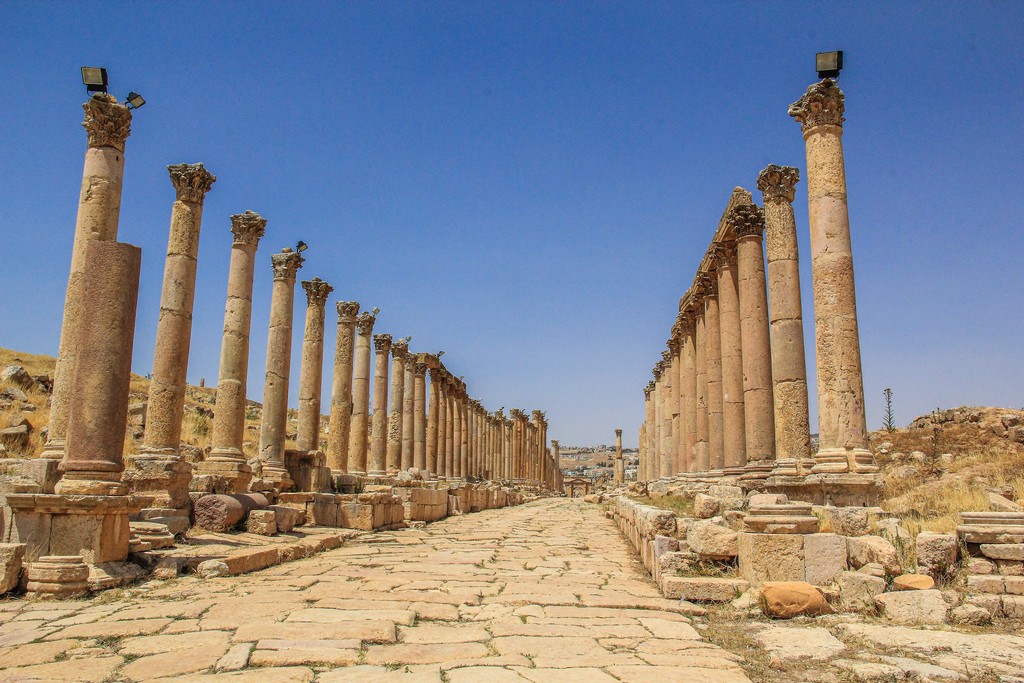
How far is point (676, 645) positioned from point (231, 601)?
4249mm

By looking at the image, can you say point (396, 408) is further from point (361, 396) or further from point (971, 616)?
point (971, 616)

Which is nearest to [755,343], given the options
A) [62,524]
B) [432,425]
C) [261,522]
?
[261,522]

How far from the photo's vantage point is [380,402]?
29.2m

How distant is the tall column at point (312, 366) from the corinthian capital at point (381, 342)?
21.5 feet

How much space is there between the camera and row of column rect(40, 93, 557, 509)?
29.5 feet

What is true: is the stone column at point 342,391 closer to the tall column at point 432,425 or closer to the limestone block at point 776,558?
the tall column at point 432,425

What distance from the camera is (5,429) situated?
18.8 meters

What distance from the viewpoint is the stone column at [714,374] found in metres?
→ 21.1

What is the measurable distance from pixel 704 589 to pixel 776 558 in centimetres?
78

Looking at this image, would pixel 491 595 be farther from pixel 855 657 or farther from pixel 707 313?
pixel 707 313

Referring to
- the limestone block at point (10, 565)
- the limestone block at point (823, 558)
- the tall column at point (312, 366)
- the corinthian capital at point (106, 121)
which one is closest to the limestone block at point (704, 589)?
the limestone block at point (823, 558)

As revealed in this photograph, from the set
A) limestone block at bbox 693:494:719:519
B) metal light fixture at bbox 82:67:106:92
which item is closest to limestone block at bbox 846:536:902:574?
limestone block at bbox 693:494:719:519

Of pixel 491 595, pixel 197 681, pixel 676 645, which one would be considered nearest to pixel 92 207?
pixel 491 595

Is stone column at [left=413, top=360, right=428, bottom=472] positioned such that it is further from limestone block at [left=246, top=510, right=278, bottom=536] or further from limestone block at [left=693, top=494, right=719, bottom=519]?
limestone block at [left=693, top=494, right=719, bottom=519]
